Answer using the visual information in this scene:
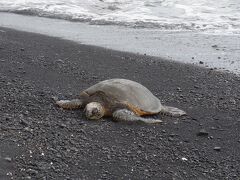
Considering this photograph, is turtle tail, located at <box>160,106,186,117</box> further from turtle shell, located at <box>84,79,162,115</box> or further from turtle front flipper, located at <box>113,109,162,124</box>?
turtle front flipper, located at <box>113,109,162,124</box>

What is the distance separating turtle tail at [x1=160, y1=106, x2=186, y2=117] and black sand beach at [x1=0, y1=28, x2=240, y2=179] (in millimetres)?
79

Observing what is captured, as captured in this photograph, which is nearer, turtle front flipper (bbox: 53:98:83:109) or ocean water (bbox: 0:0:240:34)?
turtle front flipper (bbox: 53:98:83:109)

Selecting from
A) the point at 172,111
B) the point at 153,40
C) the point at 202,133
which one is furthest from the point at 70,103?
the point at 153,40

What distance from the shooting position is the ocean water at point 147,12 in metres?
13.0

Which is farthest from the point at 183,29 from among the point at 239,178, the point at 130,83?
the point at 239,178

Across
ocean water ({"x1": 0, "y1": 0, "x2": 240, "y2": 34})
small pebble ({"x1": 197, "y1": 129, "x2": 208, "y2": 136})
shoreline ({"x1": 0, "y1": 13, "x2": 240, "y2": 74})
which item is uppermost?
ocean water ({"x1": 0, "y1": 0, "x2": 240, "y2": 34})

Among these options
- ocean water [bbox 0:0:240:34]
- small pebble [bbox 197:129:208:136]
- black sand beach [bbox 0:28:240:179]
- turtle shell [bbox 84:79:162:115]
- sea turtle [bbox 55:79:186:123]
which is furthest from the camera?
ocean water [bbox 0:0:240:34]

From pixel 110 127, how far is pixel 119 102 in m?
0.52

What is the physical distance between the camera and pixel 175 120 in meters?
5.82

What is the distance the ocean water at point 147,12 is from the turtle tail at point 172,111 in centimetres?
669

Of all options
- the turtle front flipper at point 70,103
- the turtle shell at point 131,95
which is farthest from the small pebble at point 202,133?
the turtle front flipper at point 70,103

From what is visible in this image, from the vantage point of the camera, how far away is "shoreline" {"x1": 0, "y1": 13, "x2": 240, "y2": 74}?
9484 mm

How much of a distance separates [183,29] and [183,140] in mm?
7845

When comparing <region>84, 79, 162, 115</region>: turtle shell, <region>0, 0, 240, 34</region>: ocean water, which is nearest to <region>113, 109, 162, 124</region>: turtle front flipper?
<region>84, 79, 162, 115</region>: turtle shell
